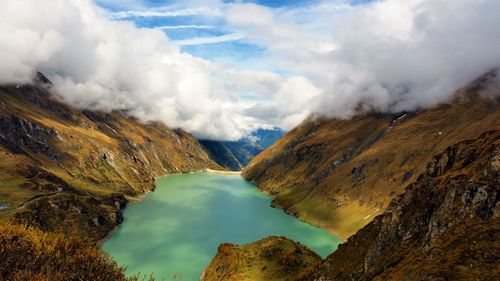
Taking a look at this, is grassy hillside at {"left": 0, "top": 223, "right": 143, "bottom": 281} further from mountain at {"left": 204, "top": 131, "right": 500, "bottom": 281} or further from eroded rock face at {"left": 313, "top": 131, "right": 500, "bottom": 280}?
eroded rock face at {"left": 313, "top": 131, "right": 500, "bottom": 280}

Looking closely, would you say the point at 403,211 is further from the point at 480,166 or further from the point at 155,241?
the point at 155,241

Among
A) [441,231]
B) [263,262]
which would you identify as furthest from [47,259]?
[263,262]

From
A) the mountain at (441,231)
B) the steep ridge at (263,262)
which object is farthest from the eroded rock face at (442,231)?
the steep ridge at (263,262)

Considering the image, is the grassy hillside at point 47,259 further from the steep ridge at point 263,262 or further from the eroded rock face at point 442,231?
the steep ridge at point 263,262

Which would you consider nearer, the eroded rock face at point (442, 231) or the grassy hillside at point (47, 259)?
the eroded rock face at point (442, 231)

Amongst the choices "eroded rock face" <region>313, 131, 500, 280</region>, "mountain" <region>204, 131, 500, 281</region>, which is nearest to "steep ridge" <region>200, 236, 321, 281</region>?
"mountain" <region>204, 131, 500, 281</region>

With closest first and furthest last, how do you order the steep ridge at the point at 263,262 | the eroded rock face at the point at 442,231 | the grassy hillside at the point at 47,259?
the eroded rock face at the point at 442,231, the grassy hillside at the point at 47,259, the steep ridge at the point at 263,262

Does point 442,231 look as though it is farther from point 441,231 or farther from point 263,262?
point 263,262

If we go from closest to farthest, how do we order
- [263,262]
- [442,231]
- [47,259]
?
[442,231] → [47,259] → [263,262]
